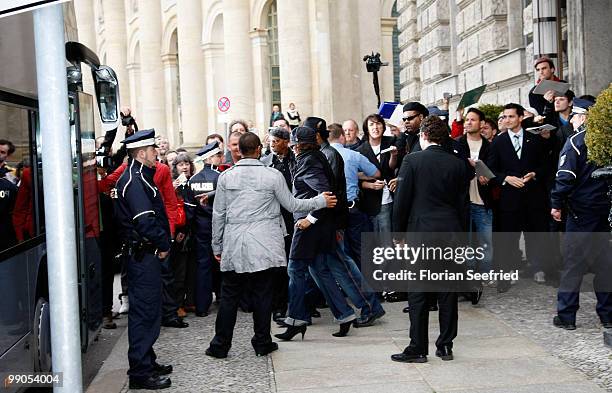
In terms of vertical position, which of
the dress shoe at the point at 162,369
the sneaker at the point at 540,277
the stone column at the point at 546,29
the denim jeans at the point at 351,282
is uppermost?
the stone column at the point at 546,29

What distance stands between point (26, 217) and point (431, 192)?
3.11 metres

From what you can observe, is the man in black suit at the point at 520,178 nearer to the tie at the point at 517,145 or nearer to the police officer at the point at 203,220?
the tie at the point at 517,145

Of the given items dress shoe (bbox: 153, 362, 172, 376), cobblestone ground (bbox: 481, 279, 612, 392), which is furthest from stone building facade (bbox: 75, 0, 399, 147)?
dress shoe (bbox: 153, 362, 172, 376)

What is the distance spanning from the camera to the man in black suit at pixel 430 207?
713 centimetres

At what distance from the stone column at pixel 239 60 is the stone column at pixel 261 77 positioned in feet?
2.15

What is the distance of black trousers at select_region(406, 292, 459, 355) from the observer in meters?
7.11

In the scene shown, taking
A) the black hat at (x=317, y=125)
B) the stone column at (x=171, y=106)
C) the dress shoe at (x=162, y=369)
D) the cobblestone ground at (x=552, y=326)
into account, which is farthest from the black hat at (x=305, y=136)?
the stone column at (x=171, y=106)

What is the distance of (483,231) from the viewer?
32.7 feet

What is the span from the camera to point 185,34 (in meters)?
37.7

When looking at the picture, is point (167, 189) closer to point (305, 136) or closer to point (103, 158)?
point (103, 158)

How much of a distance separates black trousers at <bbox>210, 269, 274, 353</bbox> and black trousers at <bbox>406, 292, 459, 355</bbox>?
131 cm

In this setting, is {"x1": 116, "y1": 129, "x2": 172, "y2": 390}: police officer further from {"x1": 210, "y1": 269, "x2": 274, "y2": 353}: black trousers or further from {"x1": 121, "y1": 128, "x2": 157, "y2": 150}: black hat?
{"x1": 210, "y1": 269, "x2": 274, "y2": 353}: black trousers

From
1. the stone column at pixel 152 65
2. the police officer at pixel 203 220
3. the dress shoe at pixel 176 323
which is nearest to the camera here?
the dress shoe at pixel 176 323

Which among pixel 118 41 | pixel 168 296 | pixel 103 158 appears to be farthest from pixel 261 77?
pixel 168 296
